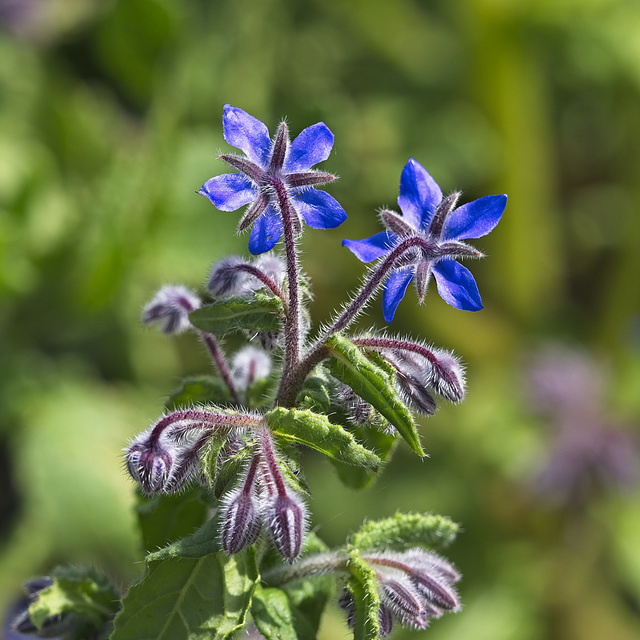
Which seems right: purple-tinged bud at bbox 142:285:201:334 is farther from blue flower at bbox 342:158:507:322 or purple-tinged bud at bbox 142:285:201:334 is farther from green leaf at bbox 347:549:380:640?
green leaf at bbox 347:549:380:640

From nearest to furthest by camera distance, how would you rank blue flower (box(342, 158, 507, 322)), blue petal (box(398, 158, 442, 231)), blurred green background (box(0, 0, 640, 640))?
1. blue flower (box(342, 158, 507, 322))
2. blue petal (box(398, 158, 442, 231))
3. blurred green background (box(0, 0, 640, 640))

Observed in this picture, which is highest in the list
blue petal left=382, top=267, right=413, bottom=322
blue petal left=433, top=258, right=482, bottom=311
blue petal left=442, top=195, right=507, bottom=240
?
blue petal left=442, top=195, right=507, bottom=240

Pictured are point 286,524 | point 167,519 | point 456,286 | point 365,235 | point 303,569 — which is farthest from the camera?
point 365,235

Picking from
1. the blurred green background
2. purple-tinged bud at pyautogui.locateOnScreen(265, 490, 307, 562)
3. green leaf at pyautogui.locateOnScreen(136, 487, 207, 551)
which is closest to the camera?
purple-tinged bud at pyautogui.locateOnScreen(265, 490, 307, 562)

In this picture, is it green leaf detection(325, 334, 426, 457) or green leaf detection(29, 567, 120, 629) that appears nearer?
green leaf detection(325, 334, 426, 457)

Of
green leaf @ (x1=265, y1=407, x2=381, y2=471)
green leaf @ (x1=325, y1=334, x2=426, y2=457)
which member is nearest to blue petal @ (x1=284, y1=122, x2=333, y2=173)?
green leaf @ (x1=325, y1=334, x2=426, y2=457)

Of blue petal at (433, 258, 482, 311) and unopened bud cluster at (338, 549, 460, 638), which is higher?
blue petal at (433, 258, 482, 311)

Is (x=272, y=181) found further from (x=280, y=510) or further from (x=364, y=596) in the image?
(x=364, y=596)

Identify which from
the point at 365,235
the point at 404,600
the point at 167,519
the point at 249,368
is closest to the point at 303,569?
the point at 404,600
